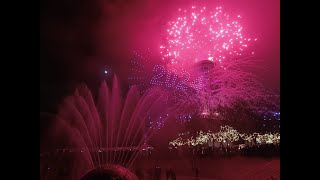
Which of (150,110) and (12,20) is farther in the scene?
(150,110)

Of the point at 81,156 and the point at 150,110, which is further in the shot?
the point at 150,110

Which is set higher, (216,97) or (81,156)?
(216,97)

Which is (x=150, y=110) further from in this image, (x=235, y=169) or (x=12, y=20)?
(x=12, y=20)

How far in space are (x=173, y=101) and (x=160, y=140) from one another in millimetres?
4440

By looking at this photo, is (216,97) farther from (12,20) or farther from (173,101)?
(12,20)

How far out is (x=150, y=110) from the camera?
26766 mm

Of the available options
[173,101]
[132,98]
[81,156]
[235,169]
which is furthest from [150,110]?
[235,169]

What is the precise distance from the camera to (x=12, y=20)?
15.0 feet
